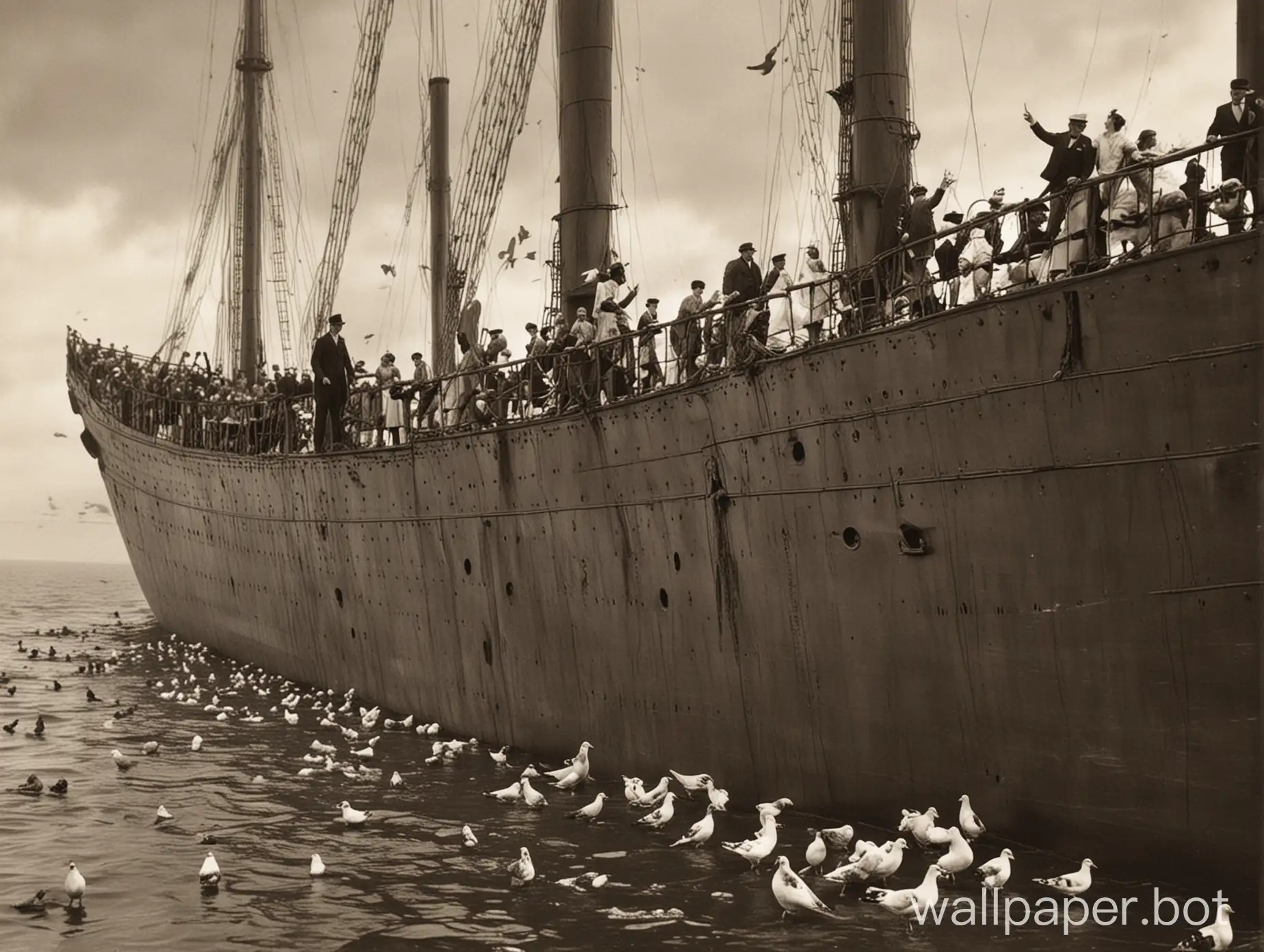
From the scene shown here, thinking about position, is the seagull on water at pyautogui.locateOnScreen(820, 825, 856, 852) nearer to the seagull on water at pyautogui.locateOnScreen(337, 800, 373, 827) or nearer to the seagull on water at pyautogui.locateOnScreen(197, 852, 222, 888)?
the seagull on water at pyautogui.locateOnScreen(337, 800, 373, 827)

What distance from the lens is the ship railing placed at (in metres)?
10.1

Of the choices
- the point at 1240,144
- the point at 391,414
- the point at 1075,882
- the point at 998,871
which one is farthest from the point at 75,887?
the point at 1240,144

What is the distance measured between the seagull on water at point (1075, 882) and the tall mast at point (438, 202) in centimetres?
2615

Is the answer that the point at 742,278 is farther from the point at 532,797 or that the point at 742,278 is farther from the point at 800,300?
the point at 532,797

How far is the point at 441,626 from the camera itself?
19.1 metres

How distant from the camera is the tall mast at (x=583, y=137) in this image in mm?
19906

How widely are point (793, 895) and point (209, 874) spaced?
213 inches

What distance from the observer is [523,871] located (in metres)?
11.2

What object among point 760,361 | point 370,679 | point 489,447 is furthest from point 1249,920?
point 370,679

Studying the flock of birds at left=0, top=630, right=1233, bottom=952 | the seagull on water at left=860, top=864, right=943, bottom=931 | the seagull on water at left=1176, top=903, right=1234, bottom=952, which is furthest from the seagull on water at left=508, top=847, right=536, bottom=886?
the seagull on water at left=1176, top=903, right=1234, bottom=952

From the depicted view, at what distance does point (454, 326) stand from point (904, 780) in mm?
18332

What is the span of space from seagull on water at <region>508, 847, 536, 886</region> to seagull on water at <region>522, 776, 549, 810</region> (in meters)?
2.55

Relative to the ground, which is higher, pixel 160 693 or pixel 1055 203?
pixel 1055 203

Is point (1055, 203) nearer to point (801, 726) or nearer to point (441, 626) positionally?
point (801, 726)
